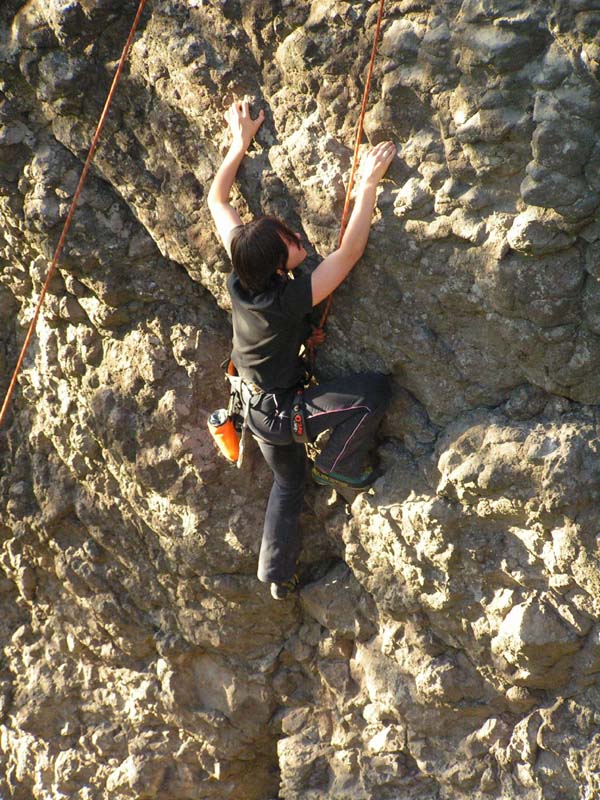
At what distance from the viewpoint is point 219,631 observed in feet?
15.3

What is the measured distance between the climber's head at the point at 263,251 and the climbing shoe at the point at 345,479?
3.05 feet

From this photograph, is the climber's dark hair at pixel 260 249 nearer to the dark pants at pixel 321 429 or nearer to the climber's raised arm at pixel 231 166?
the climber's raised arm at pixel 231 166

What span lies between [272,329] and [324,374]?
0.47 m

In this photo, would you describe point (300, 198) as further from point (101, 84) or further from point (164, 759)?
point (164, 759)

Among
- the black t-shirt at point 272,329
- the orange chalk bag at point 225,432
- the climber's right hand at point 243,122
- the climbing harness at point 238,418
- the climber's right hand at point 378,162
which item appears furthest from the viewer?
the orange chalk bag at point 225,432

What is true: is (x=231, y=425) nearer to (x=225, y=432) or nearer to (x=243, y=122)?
(x=225, y=432)

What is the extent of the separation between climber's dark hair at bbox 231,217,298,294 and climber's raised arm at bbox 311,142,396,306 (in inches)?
6.6

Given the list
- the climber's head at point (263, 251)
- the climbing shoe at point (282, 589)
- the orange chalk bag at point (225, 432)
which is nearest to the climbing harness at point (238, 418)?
the orange chalk bag at point (225, 432)

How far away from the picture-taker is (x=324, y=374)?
3.88 meters

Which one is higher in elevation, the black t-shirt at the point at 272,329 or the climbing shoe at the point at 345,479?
the black t-shirt at the point at 272,329

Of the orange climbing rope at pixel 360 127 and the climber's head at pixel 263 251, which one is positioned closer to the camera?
the orange climbing rope at pixel 360 127

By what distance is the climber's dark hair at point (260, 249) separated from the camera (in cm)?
330

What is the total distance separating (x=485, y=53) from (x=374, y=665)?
9.47 ft

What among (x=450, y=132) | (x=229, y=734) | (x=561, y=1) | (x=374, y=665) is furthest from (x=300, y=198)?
(x=229, y=734)
